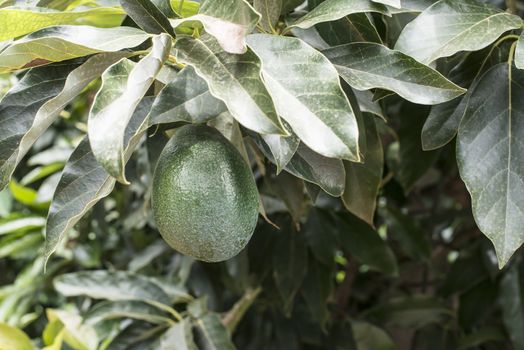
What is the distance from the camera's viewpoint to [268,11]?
2.00ft

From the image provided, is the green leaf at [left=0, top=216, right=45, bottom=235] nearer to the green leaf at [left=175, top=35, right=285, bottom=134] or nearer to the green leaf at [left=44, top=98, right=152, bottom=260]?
the green leaf at [left=44, top=98, right=152, bottom=260]

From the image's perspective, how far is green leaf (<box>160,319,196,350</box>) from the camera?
896 millimetres

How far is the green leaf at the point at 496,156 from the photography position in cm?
58

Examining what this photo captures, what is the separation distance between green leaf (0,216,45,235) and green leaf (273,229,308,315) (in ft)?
1.76

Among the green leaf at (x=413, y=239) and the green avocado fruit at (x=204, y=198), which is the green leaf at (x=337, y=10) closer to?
the green avocado fruit at (x=204, y=198)

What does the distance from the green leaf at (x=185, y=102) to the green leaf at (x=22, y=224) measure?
96 cm

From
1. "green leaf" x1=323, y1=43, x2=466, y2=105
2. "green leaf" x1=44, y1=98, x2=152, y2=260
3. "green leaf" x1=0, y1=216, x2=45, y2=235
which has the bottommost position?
"green leaf" x1=0, y1=216, x2=45, y2=235

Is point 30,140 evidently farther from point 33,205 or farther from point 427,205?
point 427,205

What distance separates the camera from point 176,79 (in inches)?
20.7

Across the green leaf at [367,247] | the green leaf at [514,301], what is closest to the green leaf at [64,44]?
the green leaf at [367,247]

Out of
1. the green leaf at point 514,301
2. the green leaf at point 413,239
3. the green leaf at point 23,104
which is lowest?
the green leaf at point 514,301

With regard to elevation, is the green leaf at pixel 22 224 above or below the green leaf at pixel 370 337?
above

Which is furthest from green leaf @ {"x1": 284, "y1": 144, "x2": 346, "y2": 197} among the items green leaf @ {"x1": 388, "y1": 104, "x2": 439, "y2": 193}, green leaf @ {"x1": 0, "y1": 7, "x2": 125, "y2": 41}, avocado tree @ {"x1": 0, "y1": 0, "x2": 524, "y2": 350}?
green leaf @ {"x1": 388, "y1": 104, "x2": 439, "y2": 193}

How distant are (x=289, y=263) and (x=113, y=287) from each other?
28cm
